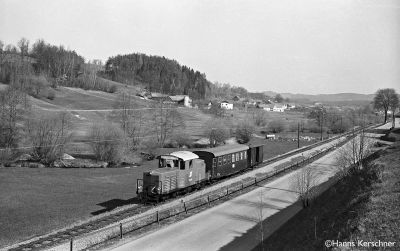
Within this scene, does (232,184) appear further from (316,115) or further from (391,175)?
(316,115)

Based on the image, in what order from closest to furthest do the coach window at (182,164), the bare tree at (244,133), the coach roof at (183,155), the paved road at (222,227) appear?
the paved road at (222,227), the coach window at (182,164), the coach roof at (183,155), the bare tree at (244,133)

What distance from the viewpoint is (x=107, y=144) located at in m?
57.1

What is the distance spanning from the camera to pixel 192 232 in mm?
22656

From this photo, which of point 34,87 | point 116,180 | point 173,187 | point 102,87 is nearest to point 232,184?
point 173,187

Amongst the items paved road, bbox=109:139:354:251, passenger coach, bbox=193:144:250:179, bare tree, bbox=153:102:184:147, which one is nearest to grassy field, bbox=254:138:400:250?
paved road, bbox=109:139:354:251

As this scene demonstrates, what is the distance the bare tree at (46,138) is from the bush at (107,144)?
452 centimetres

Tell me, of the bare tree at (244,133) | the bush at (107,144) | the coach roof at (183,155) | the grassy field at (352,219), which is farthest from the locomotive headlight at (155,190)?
the bare tree at (244,133)

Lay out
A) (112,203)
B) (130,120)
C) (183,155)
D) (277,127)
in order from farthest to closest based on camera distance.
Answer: (277,127) < (130,120) < (112,203) < (183,155)

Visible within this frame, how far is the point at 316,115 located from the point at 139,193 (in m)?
107

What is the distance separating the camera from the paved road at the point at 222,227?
67.2ft

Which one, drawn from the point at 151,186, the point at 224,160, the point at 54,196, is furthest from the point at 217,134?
the point at 151,186

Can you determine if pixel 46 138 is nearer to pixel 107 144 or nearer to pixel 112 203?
pixel 107 144

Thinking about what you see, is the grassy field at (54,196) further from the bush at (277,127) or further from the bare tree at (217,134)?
the bush at (277,127)

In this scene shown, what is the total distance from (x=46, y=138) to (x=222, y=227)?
127 ft
